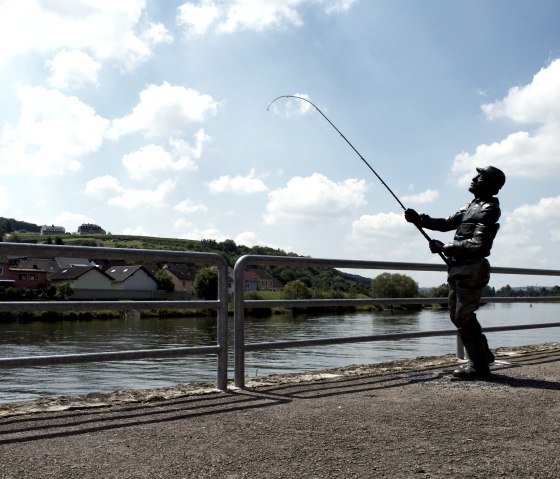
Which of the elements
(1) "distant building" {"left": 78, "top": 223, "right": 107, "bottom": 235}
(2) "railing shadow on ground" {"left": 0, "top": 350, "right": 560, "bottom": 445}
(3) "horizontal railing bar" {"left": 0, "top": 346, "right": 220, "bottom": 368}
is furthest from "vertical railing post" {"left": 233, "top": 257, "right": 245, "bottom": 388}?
(1) "distant building" {"left": 78, "top": 223, "right": 107, "bottom": 235}

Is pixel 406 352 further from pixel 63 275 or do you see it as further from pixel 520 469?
pixel 520 469

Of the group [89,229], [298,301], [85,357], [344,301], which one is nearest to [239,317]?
[298,301]

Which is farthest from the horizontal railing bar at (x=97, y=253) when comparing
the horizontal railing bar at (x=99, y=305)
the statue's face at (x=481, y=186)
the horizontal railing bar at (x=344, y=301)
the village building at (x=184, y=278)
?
the village building at (x=184, y=278)

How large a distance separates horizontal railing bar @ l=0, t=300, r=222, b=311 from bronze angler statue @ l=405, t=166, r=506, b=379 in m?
2.19

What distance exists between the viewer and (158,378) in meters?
11.8

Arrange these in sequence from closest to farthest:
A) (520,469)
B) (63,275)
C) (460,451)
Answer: (520,469) < (460,451) < (63,275)

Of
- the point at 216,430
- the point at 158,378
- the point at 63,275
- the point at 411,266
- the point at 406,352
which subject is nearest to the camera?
the point at 216,430

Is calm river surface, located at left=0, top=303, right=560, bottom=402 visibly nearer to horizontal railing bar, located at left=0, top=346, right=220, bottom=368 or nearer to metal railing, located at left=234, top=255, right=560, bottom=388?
metal railing, located at left=234, top=255, right=560, bottom=388

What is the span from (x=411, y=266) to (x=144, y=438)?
3.68m

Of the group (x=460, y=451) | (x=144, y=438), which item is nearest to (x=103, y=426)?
(x=144, y=438)

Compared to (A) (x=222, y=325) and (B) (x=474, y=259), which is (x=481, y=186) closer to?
(B) (x=474, y=259)

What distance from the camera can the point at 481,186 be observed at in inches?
216

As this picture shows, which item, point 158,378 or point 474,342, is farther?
point 158,378

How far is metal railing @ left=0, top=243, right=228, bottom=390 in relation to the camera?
3.81 m
